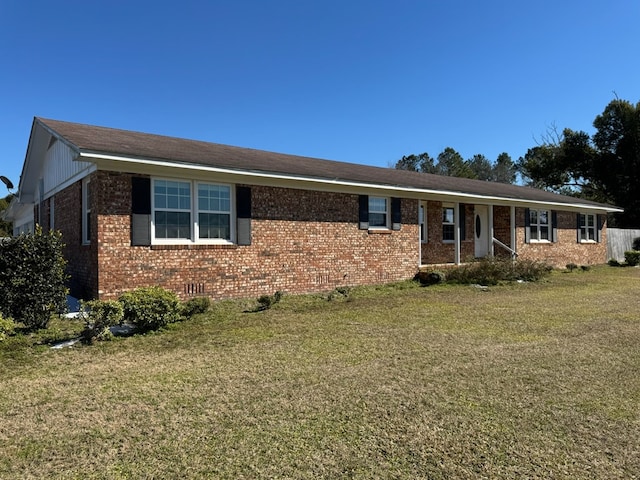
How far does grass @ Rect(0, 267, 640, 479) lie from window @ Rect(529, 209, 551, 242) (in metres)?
12.5

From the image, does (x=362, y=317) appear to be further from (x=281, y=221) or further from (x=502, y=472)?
(x=502, y=472)

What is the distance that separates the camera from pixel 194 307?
8.02 m

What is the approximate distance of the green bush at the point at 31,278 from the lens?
6.60 meters

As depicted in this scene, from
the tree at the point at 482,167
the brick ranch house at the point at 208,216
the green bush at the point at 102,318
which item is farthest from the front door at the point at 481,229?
the tree at the point at 482,167

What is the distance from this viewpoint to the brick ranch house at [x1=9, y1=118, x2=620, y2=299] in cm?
876

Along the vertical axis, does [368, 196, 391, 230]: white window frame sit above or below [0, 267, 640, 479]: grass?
above

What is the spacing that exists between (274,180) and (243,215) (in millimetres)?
1158

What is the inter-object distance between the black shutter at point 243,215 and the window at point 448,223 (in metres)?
9.50

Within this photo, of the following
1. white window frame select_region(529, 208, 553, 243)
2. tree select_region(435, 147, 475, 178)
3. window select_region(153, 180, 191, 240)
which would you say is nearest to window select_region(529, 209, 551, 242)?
white window frame select_region(529, 208, 553, 243)

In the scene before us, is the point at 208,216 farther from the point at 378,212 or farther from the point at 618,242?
the point at 618,242

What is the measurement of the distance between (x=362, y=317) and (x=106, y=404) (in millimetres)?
5060

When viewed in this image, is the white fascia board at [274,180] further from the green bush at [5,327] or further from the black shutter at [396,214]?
the green bush at [5,327]

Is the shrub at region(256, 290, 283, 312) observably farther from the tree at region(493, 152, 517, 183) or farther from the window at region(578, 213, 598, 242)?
the tree at region(493, 152, 517, 183)

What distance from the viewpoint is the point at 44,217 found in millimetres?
14094
